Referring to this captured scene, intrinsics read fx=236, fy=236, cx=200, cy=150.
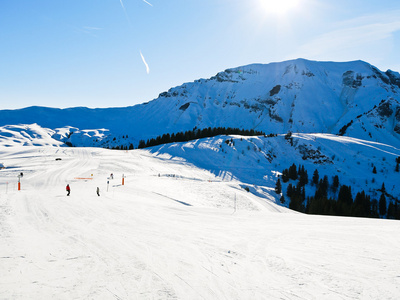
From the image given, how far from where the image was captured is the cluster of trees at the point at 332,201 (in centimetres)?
5662

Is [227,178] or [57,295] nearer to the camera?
[57,295]

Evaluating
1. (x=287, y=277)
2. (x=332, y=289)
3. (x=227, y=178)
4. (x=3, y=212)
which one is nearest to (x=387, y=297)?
(x=332, y=289)

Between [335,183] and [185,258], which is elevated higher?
[185,258]

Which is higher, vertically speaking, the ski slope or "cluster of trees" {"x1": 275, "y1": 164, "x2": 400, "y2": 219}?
the ski slope

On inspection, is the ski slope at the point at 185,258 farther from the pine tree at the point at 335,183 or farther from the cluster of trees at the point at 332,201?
the pine tree at the point at 335,183

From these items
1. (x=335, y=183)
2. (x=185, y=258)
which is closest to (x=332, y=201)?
(x=335, y=183)

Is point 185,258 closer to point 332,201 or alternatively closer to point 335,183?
point 332,201

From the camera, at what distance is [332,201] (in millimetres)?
58781

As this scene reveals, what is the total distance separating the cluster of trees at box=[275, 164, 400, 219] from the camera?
56.6m

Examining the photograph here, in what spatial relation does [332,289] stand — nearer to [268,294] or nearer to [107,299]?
[268,294]

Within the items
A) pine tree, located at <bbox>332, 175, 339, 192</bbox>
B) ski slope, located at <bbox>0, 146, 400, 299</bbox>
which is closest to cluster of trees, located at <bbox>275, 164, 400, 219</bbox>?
pine tree, located at <bbox>332, 175, 339, 192</bbox>

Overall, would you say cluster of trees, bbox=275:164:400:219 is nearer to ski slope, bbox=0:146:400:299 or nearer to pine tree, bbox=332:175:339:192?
pine tree, bbox=332:175:339:192

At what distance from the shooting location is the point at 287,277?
7172 mm

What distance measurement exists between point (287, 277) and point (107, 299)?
202 inches
